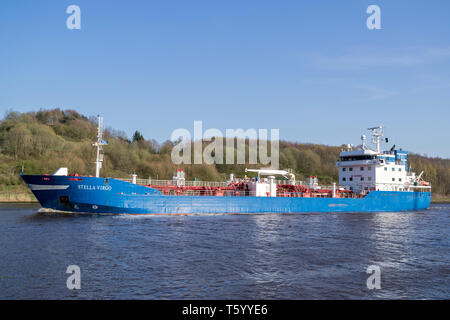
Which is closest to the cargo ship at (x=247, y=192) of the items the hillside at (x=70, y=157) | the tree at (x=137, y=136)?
the hillside at (x=70, y=157)

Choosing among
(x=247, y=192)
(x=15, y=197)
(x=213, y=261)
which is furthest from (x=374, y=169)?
(x=15, y=197)

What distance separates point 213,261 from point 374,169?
1578 inches

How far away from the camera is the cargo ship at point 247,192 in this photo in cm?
3206

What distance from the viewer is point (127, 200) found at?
3319cm

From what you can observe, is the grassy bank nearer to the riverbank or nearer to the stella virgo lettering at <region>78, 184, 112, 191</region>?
the riverbank

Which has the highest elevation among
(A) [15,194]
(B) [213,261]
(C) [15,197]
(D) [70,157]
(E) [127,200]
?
(D) [70,157]

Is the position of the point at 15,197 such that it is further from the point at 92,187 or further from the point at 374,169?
the point at 374,169

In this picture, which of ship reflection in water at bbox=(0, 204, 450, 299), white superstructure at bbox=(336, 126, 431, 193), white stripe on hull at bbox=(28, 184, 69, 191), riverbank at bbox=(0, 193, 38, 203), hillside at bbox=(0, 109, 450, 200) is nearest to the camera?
ship reflection in water at bbox=(0, 204, 450, 299)

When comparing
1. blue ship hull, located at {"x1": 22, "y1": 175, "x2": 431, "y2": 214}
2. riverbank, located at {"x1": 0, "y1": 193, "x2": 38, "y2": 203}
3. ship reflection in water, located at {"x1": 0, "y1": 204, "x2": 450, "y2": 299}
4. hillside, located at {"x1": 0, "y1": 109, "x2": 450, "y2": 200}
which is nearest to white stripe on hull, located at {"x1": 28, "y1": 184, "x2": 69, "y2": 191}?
blue ship hull, located at {"x1": 22, "y1": 175, "x2": 431, "y2": 214}

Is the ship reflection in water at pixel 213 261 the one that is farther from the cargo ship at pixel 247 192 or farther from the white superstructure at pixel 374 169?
the white superstructure at pixel 374 169

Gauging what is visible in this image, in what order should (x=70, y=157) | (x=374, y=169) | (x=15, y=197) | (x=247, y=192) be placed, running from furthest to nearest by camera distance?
(x=70, y=157), (x=15, y=197), (x=374, y=169), (x=247, y=192)

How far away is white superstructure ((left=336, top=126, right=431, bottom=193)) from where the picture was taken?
2015 inches

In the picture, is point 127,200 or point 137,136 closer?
point 127,200
